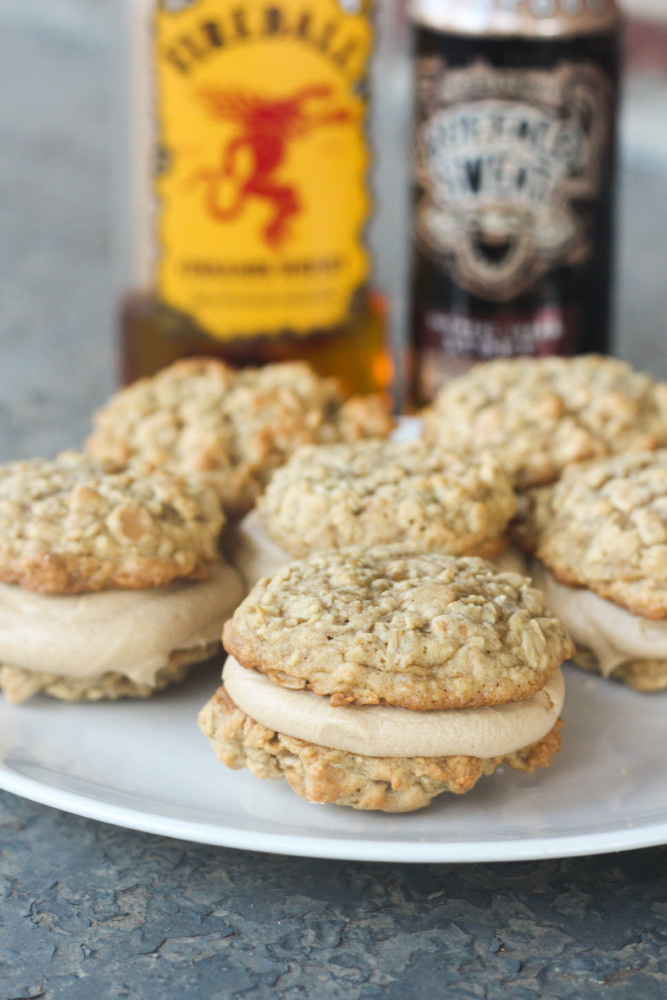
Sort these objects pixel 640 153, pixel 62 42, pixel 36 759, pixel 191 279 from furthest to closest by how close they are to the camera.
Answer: pixel 62 42, pixel 640 153, pixel 191 279, pixel 36 759

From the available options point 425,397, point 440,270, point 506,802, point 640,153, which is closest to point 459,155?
point 440,270

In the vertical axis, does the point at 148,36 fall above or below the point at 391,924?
above

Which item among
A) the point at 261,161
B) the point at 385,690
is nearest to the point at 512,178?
the point at 261,161

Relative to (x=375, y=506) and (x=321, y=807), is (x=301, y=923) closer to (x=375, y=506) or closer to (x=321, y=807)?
(x=321, y=807)

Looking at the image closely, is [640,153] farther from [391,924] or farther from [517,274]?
[391,924]

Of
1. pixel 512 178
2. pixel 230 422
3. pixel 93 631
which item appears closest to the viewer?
pixel 93 631

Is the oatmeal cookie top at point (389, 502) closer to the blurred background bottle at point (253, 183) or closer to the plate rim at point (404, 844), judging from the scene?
the plate rim at point (404, 844)

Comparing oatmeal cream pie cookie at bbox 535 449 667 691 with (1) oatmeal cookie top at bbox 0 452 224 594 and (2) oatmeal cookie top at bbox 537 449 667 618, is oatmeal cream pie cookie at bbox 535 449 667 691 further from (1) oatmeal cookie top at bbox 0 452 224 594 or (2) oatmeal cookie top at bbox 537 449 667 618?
(1) oatmeal cookie top at bbox 0 452 224 594
